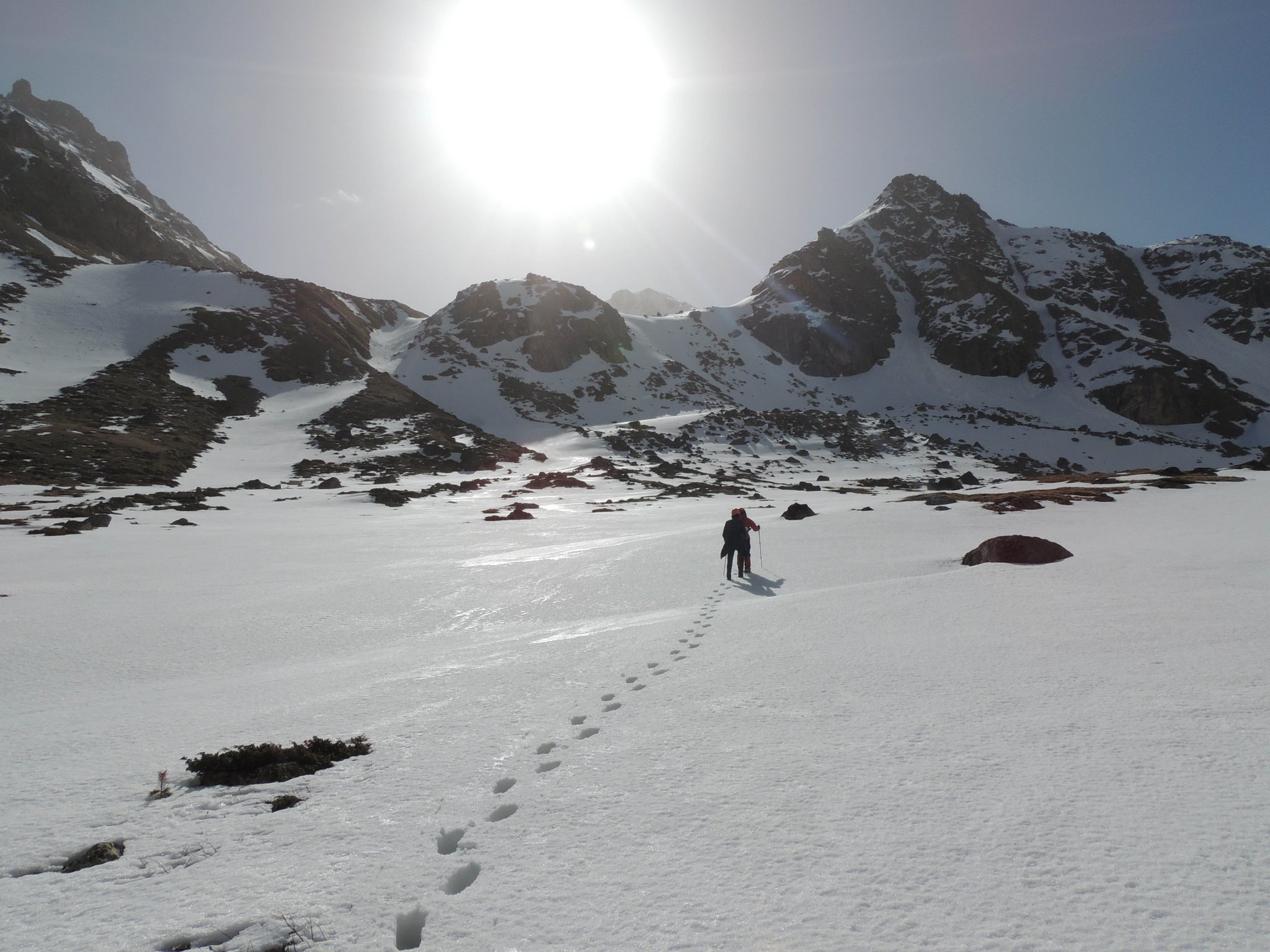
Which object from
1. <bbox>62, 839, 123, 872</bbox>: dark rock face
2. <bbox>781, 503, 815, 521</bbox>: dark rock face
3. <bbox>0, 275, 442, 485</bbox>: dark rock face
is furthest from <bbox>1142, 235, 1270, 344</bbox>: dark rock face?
<bbox>62, 839, 123, 872</bbox>: dark rock face

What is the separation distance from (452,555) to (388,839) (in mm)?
11340

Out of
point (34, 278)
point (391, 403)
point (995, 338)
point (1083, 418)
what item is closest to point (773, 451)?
point (391, 403)

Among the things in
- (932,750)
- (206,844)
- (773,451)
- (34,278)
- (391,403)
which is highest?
(34,278)

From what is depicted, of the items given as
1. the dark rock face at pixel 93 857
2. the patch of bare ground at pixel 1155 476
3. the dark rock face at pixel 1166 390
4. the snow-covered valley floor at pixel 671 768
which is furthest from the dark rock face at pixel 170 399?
the dark rock face at pixel 1166 390

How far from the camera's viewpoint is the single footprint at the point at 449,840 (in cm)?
299

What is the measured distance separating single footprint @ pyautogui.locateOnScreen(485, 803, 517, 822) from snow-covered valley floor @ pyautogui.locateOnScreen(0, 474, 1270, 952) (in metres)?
0.02

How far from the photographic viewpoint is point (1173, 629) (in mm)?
5488

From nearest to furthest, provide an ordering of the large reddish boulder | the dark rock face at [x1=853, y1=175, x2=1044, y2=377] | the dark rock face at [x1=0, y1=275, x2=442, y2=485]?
1. the large reddish boulder
2. the dark rock face at [x1=0, y1=275, x2=442, y2=485]
3. the dark rock face at [x1=853, y1=175, x2=1044, y2=377]

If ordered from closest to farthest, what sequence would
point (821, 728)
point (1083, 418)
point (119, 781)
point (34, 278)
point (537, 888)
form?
Result: point (537, 888), point (119, 781), point (821, 728), point (34, 278), point (1083, 418)

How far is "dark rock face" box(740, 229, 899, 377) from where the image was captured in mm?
118625

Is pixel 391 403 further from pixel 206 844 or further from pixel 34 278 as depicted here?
pixel 206 844

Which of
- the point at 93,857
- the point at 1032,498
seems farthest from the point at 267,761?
the point at 1032,498

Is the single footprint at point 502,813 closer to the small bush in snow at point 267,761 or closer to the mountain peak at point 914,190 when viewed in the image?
the small bush in snow at point 267,761

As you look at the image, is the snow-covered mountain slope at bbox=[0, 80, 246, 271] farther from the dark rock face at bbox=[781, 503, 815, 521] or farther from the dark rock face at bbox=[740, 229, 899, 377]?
the dark rock face at bbox=[740, 229, 899, 377]
